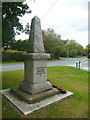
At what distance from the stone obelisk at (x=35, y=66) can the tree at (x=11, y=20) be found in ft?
4.68

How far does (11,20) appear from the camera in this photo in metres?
4.83

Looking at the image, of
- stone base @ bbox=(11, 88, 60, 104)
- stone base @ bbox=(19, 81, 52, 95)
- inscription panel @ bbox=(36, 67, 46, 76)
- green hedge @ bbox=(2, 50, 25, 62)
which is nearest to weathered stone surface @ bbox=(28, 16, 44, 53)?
inscription panel @ bbox=(36, 67, 46, 76)

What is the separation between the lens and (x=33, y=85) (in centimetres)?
347

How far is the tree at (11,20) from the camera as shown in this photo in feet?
14.0

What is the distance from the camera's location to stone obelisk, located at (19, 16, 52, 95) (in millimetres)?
3475

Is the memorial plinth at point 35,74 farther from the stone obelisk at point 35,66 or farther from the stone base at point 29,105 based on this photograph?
the stone base at point 29,105

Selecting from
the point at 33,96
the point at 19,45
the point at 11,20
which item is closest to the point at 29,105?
the point at 33,96

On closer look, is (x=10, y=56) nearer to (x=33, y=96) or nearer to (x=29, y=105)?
(x=33, y=96)

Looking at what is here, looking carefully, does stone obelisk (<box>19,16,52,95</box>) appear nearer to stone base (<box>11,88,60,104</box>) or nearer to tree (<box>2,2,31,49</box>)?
stone base (<box>11,88,60,104</box>)

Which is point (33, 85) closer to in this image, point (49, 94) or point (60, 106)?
point (49, 94)

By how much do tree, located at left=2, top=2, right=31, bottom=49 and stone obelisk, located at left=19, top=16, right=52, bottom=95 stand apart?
1.43 metres

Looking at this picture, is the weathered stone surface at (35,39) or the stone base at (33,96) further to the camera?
the weathered stone surface at (35,39)

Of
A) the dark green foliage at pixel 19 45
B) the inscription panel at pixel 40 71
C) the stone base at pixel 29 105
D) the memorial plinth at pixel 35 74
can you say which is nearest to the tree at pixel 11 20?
the dark green foliage at pixel 19 45

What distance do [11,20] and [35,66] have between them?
2978 millimetres
